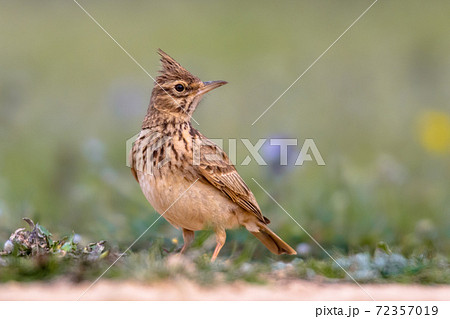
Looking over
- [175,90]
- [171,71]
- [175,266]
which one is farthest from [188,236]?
[175,266]

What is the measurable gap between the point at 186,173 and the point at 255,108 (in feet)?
18.5

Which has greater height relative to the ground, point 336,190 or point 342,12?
point 342,12

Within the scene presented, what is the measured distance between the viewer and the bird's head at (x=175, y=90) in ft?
22.6

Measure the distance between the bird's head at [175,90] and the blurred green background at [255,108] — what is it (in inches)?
18.9

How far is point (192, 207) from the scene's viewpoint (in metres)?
6.32

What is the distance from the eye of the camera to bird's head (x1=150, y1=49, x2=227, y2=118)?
6.89 m

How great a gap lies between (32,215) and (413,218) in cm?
366

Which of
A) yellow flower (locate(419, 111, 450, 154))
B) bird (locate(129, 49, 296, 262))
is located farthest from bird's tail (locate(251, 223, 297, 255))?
yellow flower (locate(419, 111, 450, 154))

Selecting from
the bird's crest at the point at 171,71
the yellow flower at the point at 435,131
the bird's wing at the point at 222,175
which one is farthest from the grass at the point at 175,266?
the yellow flower at the point at 435,131

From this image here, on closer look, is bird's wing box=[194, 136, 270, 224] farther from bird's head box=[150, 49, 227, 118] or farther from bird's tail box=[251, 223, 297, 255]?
bird's head box=[150, 49, 227, 118]
